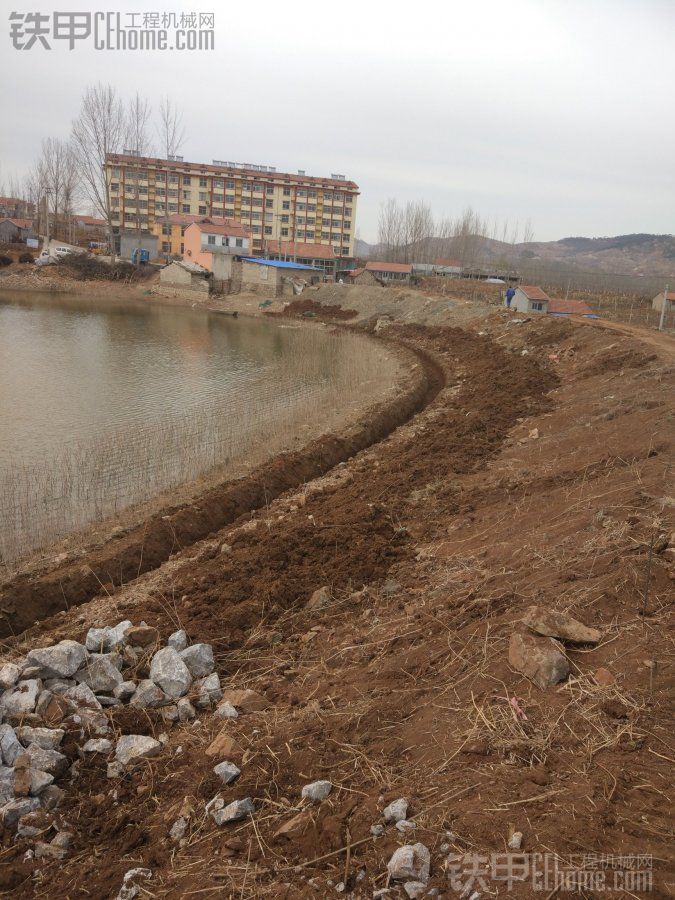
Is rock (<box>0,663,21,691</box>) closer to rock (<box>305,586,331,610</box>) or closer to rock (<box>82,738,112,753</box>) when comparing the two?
rock (<box>82,738,112,753</box>)

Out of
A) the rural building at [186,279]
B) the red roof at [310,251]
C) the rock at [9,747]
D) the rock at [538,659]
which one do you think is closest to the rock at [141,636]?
the rock at [9,747]

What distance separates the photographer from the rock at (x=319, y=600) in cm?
706

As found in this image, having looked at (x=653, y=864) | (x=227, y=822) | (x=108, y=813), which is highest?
(x=653, y=864)

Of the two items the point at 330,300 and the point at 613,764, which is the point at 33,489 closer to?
the point at 613,764

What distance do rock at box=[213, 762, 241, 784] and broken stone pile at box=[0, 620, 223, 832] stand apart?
789 millimetres

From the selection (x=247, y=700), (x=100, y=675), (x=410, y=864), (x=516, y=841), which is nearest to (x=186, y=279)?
(x=100, y=675)

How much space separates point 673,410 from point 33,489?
38.4 ft

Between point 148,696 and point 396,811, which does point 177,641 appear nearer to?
point 148,696

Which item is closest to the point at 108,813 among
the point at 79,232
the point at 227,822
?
the point at 227,822

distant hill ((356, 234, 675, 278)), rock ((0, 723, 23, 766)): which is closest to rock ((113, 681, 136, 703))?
rock ((0, 723, 23, 766))

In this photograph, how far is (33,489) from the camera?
10953 millimetres

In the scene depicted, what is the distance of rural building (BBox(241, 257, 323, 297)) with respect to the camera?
2168 inches

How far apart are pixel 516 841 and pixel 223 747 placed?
7.70ft

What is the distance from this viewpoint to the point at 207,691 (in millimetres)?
5551
